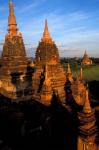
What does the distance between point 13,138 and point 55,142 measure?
9.81ft

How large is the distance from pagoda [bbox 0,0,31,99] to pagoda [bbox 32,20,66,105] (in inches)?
68.4

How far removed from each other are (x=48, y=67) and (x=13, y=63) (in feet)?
13.9

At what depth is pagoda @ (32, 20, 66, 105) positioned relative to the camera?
84.7 ft

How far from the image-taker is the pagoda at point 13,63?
89.2 ft

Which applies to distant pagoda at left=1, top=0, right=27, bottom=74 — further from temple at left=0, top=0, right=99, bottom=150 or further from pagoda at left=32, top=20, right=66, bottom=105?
pagoda at left=32, top=20, right=66, bottom=105

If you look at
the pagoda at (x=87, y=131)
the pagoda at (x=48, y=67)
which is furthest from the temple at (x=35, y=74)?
the pagoda at (x=87, y=131)

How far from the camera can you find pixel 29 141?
1778 cm

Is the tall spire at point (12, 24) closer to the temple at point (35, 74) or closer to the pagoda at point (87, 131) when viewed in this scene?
the temple at point (35, 74)

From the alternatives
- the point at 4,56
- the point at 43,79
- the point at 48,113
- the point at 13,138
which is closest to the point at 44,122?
the point at 48,113

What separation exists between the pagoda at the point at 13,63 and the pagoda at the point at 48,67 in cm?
174

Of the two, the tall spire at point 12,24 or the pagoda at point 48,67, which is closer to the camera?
the pagoda at point 48,67

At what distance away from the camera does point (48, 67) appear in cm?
2633

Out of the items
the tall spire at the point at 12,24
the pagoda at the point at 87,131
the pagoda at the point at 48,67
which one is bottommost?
the pagoda at the point at 87,131

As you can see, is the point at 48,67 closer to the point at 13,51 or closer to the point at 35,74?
the point at 35,74
